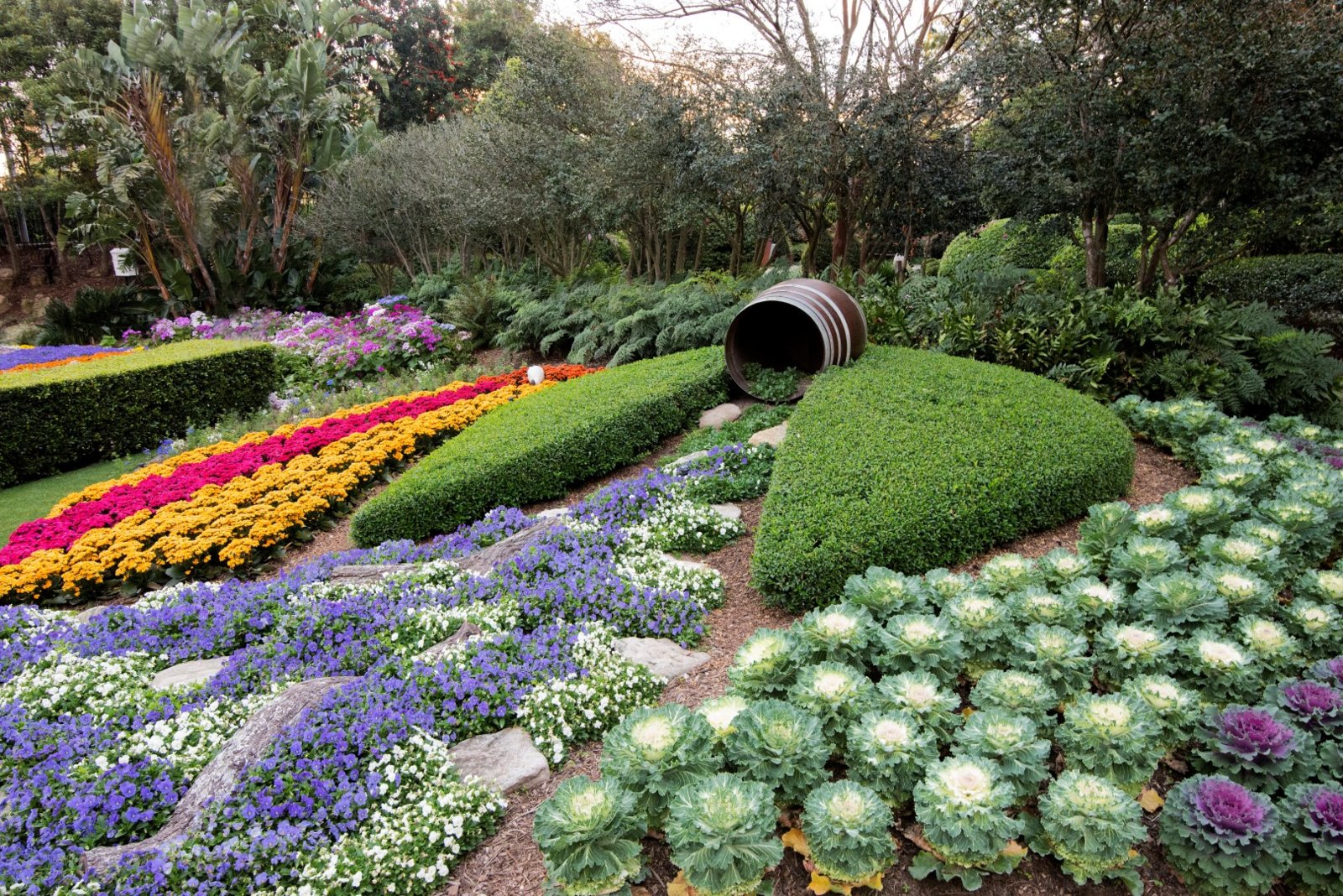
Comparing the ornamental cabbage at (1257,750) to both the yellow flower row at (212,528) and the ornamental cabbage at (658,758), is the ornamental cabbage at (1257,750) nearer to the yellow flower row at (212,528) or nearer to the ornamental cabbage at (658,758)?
the ornamental cabbage at (658,758)

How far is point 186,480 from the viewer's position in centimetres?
645

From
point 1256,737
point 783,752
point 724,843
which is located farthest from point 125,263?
point 1256,737

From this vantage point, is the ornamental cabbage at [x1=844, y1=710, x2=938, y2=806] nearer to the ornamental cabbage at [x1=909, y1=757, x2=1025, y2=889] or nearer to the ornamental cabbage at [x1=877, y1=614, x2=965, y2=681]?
the ornamental cabbage at [x1=909, y1=757, x2=1025, y2=889]

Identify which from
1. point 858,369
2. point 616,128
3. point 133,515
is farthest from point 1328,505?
point 616,128

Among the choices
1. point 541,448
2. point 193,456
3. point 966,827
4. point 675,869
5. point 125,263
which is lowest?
point 675,869

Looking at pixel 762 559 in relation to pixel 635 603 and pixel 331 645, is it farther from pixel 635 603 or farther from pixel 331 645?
pixel 331 645

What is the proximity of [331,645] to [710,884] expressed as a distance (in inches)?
93.0

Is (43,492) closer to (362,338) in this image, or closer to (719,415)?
(362,338)

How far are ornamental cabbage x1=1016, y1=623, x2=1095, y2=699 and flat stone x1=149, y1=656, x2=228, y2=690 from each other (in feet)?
11.4

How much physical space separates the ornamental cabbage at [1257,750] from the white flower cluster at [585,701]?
1979 mm

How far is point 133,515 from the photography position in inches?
227

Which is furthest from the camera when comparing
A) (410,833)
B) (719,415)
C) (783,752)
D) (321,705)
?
(719,415)

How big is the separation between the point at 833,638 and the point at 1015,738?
0.70m

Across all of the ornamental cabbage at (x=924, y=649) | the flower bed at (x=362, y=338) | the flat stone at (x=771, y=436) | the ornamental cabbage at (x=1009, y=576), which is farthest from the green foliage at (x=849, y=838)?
the flower bed at (x=362, y=338)
